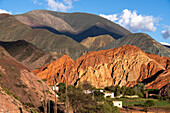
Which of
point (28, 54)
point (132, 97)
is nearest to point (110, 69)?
point (132, 97)

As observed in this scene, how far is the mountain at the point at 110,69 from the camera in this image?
416 ft

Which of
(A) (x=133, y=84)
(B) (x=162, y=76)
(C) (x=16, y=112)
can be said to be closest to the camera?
(C) (x=16, y=112)

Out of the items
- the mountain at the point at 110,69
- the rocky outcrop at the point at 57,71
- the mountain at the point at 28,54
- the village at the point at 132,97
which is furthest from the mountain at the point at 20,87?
the mountain at the point at 28,54

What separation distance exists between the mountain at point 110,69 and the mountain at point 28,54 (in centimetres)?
3374

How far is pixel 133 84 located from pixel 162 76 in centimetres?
1401

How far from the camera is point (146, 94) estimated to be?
100000mm

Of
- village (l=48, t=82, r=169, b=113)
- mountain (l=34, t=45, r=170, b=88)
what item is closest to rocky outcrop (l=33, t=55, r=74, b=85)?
mountain (l=34, t=45, r=170, b=88)

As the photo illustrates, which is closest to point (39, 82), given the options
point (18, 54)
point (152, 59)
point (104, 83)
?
point (104, 83)

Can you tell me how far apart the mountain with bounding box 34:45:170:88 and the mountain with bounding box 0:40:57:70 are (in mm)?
33740

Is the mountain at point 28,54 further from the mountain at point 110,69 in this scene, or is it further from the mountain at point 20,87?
the mountain at point 20,87

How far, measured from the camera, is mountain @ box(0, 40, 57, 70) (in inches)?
6722

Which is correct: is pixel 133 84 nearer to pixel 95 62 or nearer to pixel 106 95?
pixel 95 62

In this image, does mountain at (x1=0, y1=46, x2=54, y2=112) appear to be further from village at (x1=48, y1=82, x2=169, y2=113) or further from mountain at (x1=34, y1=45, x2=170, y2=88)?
mountain at (x1=34, y1=45, x2=170, y2=88)

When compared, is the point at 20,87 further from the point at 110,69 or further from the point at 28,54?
the point at 28,54
